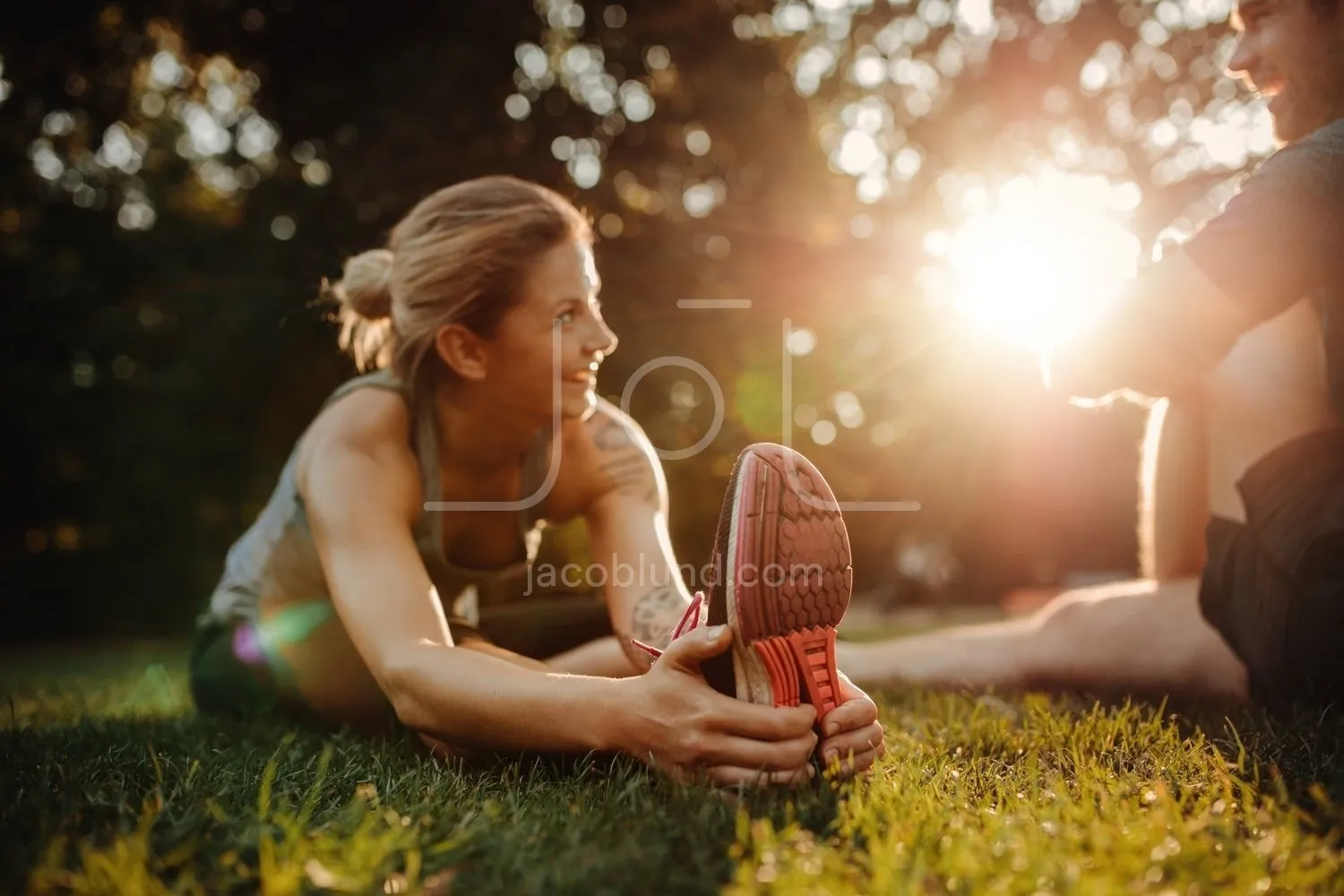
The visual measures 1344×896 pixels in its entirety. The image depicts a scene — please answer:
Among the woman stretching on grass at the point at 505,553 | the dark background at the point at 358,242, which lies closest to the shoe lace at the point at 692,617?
the woman stretching on grass at the point at 505,553

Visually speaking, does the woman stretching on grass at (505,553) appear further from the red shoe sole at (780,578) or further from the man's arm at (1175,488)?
the man's arm at (1175,488)

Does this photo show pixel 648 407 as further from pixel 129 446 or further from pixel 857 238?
pixel 129 446

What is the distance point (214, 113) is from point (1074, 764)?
1103 cm

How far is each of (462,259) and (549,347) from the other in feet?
1.01

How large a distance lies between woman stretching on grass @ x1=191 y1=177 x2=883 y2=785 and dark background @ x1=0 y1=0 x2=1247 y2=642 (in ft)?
14.7

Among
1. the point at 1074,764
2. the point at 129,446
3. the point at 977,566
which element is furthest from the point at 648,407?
the point at 977,566

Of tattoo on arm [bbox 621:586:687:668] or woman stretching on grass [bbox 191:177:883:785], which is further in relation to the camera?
tattoo on arm [bbox 621:586:687:668]

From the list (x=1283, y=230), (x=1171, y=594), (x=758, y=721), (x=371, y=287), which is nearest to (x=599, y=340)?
(x=371, y=287)

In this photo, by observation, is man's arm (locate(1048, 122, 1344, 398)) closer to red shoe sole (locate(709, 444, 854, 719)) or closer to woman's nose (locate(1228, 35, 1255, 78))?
woman's nose (locate(1228, 35, 1255, 78))

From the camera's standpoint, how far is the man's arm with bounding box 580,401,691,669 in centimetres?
225

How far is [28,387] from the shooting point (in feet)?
29.8

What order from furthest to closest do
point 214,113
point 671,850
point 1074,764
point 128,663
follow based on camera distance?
point 214,113
point 128,663
point 1074,764
point 671,850

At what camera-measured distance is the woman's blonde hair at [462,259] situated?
2359 mm

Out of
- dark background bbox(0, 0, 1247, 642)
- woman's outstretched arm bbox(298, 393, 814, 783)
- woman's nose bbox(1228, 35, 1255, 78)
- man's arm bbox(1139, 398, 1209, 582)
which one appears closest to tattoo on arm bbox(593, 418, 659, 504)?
woman's outstretched arm bbox(298, 393, 814, 783)
